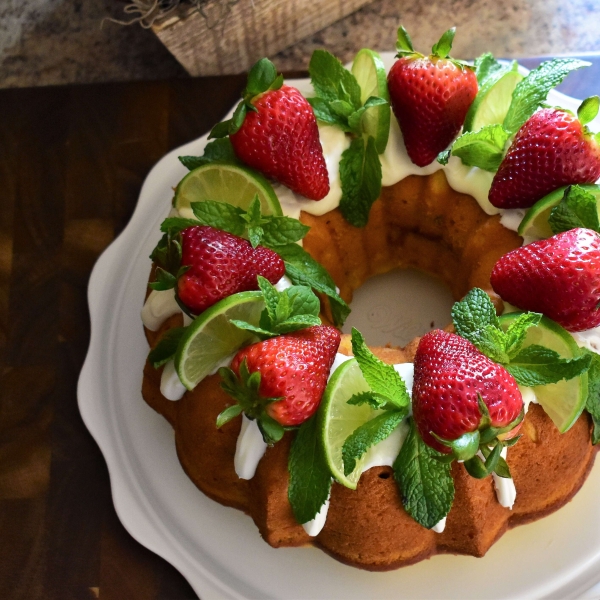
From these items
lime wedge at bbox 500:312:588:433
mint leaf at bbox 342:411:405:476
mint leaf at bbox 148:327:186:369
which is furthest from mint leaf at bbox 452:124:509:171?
mint leaf at bbox 148:327:186:369

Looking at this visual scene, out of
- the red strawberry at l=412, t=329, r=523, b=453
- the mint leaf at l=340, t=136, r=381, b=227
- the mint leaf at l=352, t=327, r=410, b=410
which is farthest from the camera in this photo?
the mint leaf at l=340, t=136, r=381, b=227

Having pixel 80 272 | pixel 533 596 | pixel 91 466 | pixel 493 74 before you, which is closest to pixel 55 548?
pixel 91 466

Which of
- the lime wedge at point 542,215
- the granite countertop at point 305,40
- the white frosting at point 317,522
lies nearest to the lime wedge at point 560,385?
the lime wedge at point 542,215

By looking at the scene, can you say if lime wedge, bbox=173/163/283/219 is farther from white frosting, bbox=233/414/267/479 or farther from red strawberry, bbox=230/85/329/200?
white frosting, bbox=233/414/267/479

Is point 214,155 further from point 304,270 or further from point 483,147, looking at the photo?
point 483,147

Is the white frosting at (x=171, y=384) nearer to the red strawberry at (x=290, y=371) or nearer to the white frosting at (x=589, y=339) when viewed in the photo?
the red strawberry at (x=290, y=371)

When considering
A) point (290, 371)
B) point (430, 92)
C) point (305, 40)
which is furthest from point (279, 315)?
point (305, 40)

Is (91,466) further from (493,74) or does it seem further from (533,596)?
(493,74)
